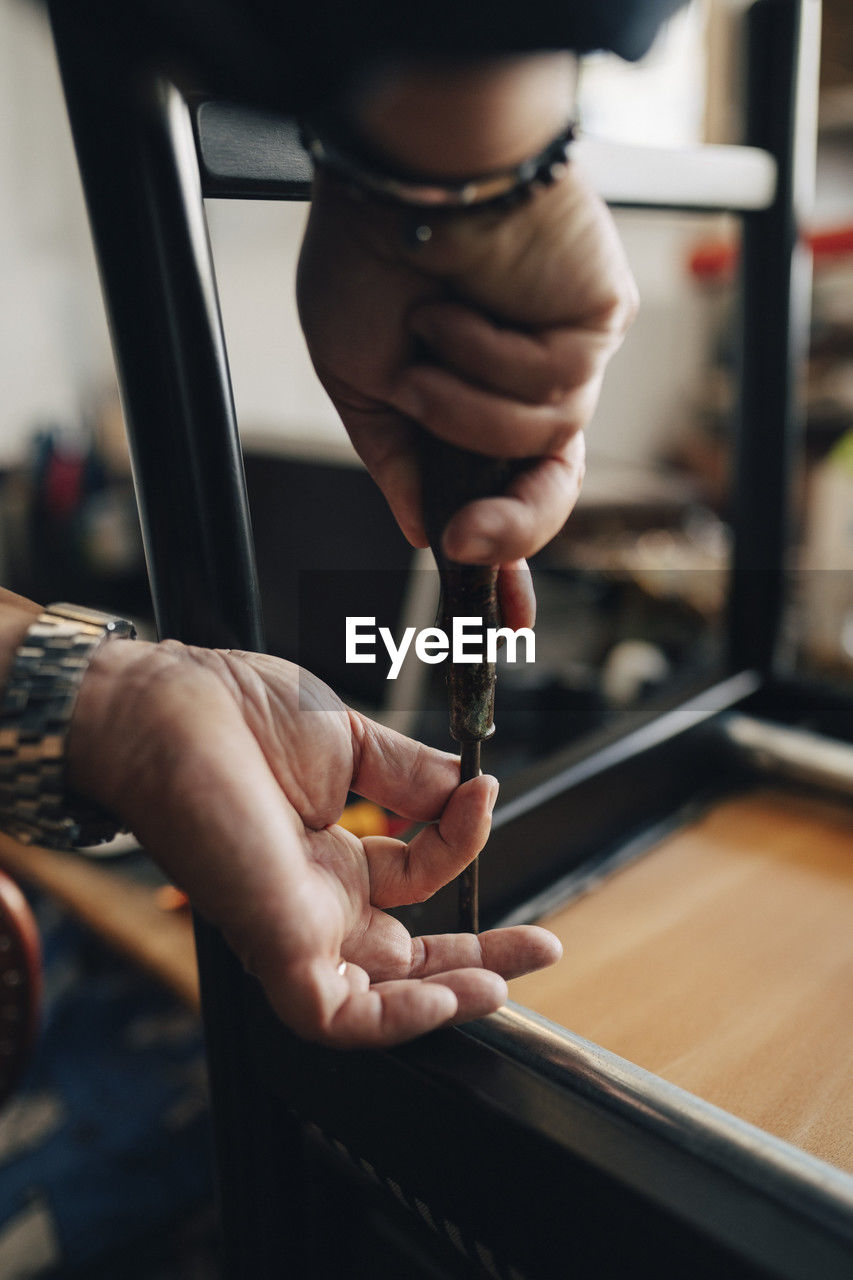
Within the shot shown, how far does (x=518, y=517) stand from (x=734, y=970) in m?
0.37

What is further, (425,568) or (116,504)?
(116,504)

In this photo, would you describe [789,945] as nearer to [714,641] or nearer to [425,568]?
[425,568]

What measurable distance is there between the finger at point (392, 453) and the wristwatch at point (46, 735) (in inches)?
4.9

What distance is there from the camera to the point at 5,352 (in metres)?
2.27

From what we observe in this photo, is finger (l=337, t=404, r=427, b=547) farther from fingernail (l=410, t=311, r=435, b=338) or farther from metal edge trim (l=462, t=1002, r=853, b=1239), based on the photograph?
metal edge trim (l=462, t=1002, r=853, b=1239)

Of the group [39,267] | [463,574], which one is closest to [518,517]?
[463,574]

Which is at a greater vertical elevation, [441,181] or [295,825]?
[441,181]

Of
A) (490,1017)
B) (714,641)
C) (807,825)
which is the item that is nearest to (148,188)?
(490,1017)

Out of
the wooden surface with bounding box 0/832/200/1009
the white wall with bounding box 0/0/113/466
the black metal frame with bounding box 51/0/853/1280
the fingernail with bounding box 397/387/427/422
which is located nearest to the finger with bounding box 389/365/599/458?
the fingernail with bounding box 397/387/427/422

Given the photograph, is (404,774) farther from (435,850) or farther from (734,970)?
(734,970)

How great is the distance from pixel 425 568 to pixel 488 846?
52 cm

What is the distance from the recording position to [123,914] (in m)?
0.89

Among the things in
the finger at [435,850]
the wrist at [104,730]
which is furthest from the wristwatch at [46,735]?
the finger at [435,850]

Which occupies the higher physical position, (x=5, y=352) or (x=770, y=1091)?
(x=5, y=352)
